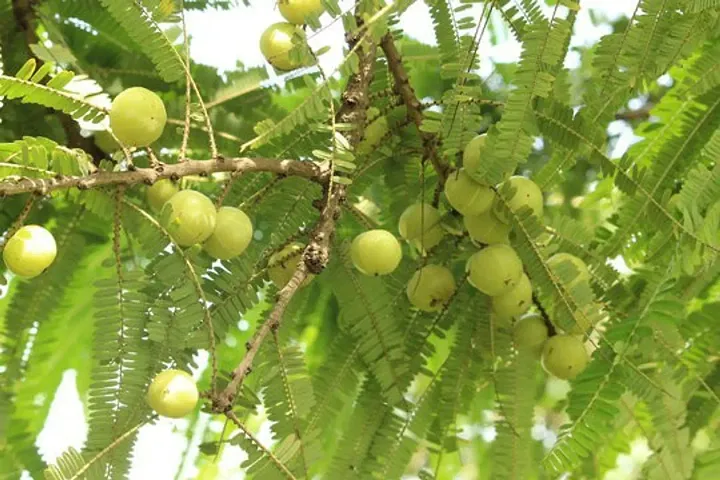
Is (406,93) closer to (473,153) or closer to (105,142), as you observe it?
(473,153)

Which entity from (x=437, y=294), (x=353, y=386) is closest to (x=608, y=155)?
(x=437, y=294)

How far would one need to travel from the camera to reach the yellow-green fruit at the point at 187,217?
118cm

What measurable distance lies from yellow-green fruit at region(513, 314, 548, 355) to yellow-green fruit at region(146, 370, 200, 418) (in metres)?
0.68

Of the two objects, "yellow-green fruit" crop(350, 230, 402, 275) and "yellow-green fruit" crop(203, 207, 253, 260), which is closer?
"yellow-green fruit" crop(203, 207, 253, 260)

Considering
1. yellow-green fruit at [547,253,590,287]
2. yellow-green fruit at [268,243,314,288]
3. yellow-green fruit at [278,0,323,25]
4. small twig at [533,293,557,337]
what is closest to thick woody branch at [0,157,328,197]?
yellow-green fruit at [268,243,314,288]

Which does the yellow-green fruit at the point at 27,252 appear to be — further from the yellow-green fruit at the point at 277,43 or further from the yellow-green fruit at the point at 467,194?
the yellow-green fruit at the point at 467,194

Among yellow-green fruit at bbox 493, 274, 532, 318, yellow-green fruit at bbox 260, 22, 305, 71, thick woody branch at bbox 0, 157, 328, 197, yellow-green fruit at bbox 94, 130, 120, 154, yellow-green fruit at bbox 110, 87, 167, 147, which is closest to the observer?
thick woody branch at bbox 0, 157, 328, 197

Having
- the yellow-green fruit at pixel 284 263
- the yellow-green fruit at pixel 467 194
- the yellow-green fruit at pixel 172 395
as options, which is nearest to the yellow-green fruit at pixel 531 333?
the yellow-green fruit at pixel 467 194

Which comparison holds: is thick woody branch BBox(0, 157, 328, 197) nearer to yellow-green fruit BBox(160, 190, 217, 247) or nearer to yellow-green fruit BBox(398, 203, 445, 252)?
yellow-green fruit BBox(160, 190, 217, 247)

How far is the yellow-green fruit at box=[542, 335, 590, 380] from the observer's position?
1.54 m

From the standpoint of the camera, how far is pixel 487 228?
56.7 inches

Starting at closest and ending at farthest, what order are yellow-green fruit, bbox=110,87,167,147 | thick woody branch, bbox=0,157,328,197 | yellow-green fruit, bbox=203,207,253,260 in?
1. thick woody branch, bbox=0,157,328,197
2. yellow-green fruit, bbox=110,87,167,147
3. yellow-green fruit, bbox=203,207,253,260

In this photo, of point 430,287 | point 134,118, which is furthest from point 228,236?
point 430,287

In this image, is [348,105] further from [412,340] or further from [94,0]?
→ [94,0]
